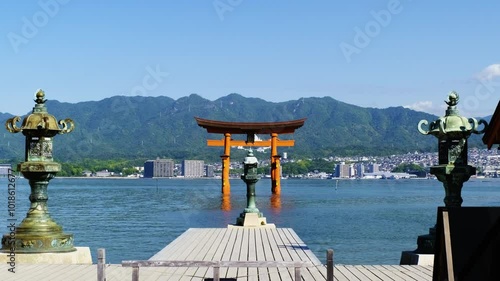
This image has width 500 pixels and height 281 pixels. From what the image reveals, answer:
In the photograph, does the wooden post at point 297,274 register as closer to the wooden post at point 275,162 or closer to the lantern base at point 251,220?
the lantern base at point 251,220

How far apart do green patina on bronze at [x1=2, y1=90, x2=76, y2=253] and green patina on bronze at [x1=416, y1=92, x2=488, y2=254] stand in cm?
624

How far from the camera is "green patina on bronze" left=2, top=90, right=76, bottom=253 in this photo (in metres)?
11.9

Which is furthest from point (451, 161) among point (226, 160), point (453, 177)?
point (226, 160)

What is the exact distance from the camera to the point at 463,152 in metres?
12.0

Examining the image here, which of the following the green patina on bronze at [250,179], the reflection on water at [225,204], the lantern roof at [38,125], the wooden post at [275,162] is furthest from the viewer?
the wooden post at [275,162]

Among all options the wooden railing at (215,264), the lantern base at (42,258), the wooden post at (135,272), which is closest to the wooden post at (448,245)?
the wooden railing at (215,264)

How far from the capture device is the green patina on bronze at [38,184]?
11.9m

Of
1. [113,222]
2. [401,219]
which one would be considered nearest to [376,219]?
[401,219]

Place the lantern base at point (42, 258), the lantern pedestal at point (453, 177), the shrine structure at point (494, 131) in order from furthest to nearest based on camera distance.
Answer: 1. the lantern pedestal at point (453, 177)
2. the lantern base at point (42, 258)
3. the shrine structure at point (494, 131)

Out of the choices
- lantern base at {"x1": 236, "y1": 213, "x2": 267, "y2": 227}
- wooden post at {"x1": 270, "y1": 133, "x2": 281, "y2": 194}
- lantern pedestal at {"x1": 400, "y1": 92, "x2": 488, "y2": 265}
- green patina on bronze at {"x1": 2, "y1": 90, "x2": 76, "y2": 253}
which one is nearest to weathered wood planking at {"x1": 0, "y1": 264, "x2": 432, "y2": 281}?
green patina on bronze at {"x1": 2, "y1": 90, "x2": 76, "y2": 253}

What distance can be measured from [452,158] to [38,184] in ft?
23.4

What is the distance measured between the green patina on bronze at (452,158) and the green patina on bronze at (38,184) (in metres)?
6.24

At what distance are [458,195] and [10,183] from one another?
737 cm

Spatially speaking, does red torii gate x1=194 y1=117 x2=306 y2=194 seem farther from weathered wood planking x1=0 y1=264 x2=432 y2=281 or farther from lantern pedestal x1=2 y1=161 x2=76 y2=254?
weathered wood planking x1=0 y1=264 x2=432 y2=281
